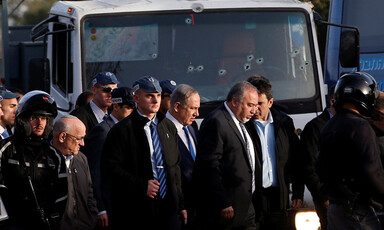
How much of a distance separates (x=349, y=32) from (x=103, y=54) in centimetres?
290

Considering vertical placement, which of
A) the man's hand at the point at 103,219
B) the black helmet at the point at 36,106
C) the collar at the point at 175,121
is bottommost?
the man's hand at the point at 103,219

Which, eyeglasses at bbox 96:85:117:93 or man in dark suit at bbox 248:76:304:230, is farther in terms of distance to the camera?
eyeglasses at bbox 96:85:117:93

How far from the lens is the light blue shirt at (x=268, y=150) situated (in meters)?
8.58

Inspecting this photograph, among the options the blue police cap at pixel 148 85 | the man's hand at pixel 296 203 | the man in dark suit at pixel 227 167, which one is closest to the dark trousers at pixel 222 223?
the man in dark suit at pixel 227 167

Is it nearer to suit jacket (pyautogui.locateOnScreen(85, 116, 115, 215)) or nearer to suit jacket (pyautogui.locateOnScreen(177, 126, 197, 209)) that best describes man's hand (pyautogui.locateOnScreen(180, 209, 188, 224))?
suit jacket (pyautogui.locateOnScreen(177, 126, 197, 209))

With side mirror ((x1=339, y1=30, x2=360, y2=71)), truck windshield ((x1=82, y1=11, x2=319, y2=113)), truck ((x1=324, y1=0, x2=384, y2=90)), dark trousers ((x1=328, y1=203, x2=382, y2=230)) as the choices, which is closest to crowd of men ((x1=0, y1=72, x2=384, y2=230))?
dark trousers ((x1=328, y1=203, x2=382, y2=230))

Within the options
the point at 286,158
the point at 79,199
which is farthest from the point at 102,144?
the point at 286,158

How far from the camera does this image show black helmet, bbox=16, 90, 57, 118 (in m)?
6.93

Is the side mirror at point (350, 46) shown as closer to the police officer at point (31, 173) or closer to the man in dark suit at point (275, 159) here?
the man in dark suit at point (275, 159)

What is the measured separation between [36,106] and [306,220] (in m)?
2.96

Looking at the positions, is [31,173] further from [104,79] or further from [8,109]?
[104,79]

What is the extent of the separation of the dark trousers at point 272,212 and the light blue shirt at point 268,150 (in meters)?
0.07

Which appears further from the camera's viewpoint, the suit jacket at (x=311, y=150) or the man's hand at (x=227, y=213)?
the suit jacket at (x=311, y=150)

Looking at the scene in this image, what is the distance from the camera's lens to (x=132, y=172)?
7785 mm
